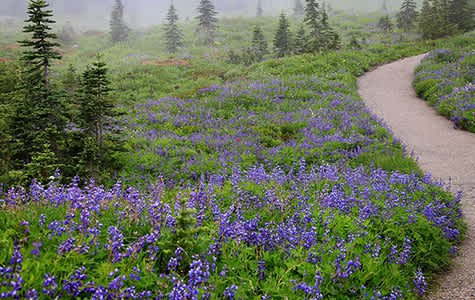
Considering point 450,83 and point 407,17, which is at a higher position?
point 407,17

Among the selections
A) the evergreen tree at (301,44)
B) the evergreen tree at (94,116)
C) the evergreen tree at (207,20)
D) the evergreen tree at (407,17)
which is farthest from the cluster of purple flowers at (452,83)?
the evergreen tree at (207,20)

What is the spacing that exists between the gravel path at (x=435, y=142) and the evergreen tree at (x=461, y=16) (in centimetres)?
1624

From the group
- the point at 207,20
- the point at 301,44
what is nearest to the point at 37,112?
the point at 301,44

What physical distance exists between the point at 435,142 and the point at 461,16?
96.4 ft

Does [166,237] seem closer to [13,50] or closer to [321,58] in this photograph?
[321,58]

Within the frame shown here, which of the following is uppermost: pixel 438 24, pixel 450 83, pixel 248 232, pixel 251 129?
pixel 438 24

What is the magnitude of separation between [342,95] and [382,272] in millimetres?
12269

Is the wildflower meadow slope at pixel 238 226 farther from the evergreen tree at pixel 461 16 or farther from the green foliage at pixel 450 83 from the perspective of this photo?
the evergreen tree at pixel 461 16

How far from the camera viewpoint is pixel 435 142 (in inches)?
404

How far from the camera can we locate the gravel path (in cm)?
459

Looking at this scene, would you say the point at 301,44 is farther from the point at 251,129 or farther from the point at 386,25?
the point at 251,129

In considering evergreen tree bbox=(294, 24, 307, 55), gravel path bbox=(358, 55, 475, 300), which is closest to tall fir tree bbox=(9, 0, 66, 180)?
gravel path bbox=(358, 55, 475, 300)

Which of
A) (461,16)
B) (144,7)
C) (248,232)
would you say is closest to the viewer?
(248,232)

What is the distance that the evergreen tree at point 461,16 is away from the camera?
98.0 feet
